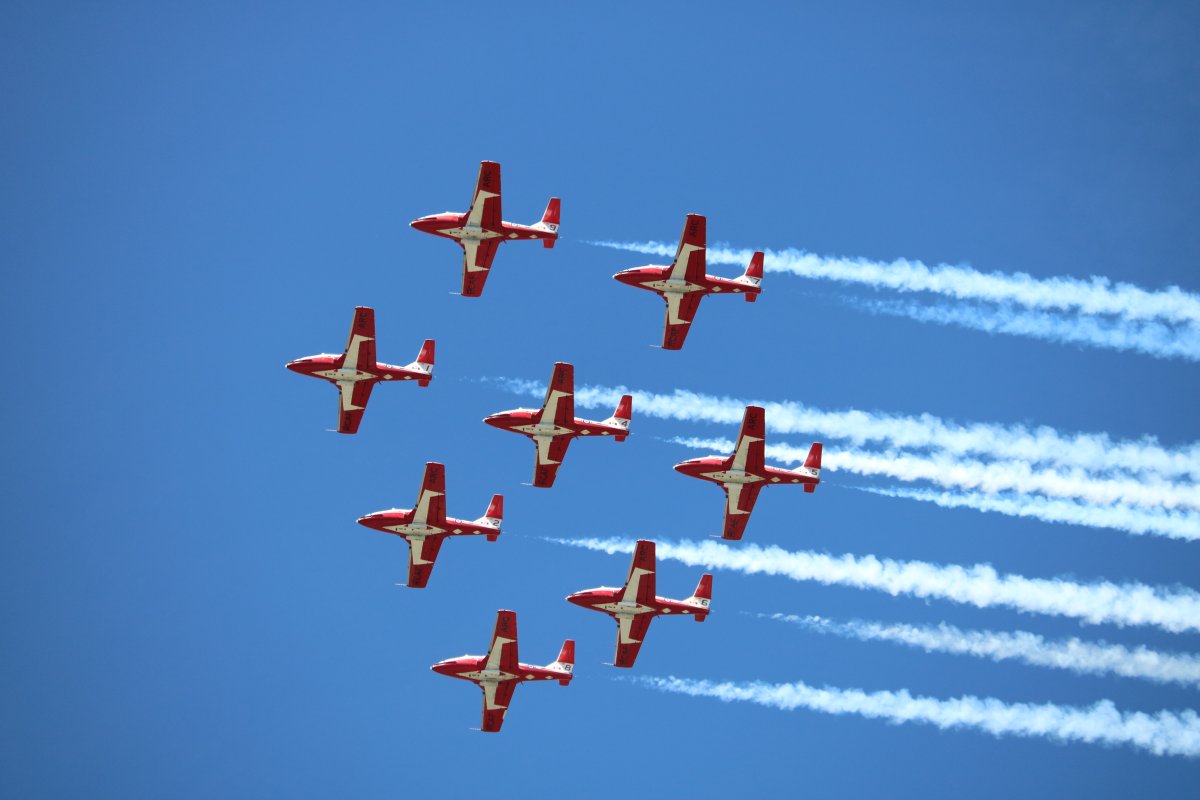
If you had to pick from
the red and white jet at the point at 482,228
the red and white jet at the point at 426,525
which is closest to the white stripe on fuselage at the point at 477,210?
the red and white jet at the point at 482,228

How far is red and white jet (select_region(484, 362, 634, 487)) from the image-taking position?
97.4 metres

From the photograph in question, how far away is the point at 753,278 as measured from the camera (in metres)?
98.4

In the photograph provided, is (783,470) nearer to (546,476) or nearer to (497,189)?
(546,476)

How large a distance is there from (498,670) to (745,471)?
14.8m

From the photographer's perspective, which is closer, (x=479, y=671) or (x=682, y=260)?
(x=682, y=260)

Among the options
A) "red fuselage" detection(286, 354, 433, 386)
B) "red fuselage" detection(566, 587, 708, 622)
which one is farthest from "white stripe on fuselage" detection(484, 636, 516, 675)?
"red fuselage" detection(286, 354, 433, 386)

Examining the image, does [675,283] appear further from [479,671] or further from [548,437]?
[479,671]

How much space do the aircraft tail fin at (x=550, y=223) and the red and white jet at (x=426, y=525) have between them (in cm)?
1188

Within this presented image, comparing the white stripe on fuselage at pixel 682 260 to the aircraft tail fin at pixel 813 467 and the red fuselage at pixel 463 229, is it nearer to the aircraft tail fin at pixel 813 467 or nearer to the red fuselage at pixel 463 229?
the red fuselage at pixel 463 229

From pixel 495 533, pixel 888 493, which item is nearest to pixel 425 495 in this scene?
pixel 495 533

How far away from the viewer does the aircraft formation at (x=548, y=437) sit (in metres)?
97.1

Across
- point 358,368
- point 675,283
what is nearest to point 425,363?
point 358,368

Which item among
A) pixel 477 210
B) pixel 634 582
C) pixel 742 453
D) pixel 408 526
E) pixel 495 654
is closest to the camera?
pixel 742 453

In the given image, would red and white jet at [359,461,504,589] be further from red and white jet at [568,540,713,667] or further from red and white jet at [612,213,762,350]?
red and white jet at [612,213,762,350]
